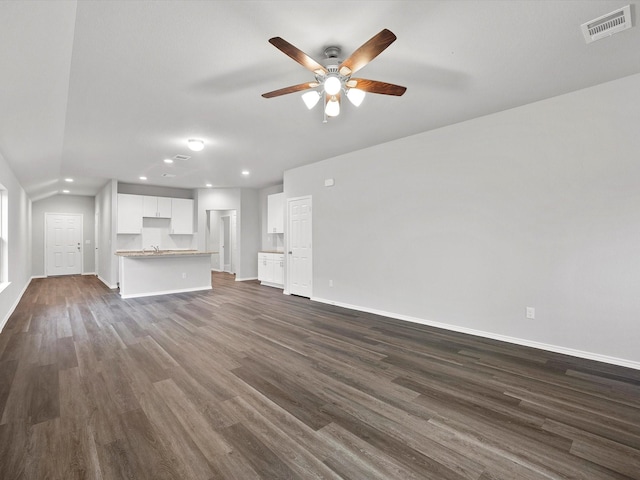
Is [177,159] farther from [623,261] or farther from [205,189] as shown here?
[623,261]

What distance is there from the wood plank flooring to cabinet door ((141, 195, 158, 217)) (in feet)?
15.1

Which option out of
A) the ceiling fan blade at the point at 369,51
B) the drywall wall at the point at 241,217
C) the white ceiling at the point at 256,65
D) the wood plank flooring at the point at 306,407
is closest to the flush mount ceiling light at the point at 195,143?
the white ceiling at the point at 256,65

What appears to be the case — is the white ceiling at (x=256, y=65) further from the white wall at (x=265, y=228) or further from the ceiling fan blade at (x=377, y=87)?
the white wall at (x=265, y=228)

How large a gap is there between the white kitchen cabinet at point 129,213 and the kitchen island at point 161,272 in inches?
48.4

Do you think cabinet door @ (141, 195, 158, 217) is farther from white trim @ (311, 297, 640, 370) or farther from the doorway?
white trim @ (311, 297, 640, 370)

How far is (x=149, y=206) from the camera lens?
27.4 feet

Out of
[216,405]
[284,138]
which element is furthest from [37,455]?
[284,138]

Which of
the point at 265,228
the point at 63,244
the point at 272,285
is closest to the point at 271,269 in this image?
the point at 272,285

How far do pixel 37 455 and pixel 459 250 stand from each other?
4.28 meters

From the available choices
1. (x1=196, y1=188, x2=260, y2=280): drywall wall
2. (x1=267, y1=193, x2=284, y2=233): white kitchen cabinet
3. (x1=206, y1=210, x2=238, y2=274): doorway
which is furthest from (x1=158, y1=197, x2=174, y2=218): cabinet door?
(x1=267, y1=193, x2=284, y2=233): white kitchen cabinet

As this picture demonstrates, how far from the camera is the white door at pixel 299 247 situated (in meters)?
6.27

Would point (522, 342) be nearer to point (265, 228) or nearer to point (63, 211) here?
point (265, 228)

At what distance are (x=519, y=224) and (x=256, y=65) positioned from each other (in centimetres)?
327

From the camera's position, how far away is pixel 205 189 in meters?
9.11
